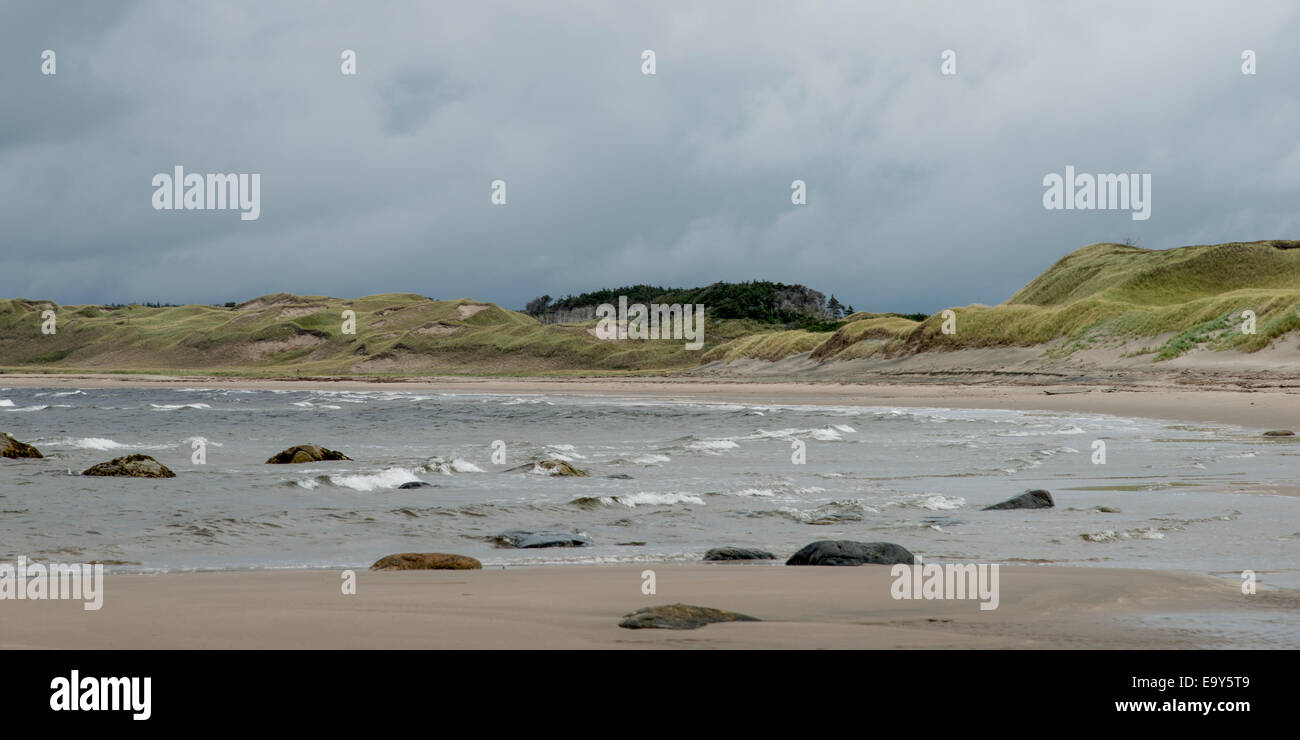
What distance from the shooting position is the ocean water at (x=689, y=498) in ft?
27.1

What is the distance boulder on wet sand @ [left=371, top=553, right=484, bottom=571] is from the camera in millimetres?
7230

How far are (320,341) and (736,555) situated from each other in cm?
14094

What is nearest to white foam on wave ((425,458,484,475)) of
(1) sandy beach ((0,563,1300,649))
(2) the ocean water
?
(2) the ocean water

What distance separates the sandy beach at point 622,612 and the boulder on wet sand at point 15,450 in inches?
459

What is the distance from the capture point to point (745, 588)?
236 inches

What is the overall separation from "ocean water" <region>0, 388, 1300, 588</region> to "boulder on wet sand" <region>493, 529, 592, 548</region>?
0.54ft

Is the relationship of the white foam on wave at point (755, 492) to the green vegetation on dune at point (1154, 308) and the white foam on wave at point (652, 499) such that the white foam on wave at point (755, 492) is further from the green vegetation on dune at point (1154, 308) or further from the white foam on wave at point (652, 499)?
the green vegetation on dune at point (1154, 308)

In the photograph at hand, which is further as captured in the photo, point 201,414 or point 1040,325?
point 1040,325

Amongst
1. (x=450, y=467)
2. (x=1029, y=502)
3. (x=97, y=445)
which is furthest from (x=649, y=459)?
(x=97, y=445)

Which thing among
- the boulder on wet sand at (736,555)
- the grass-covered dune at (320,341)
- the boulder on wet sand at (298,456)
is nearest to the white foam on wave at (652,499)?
the boulder on wet sand at (736,555)

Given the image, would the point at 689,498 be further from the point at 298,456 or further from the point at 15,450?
the point at 15,450
